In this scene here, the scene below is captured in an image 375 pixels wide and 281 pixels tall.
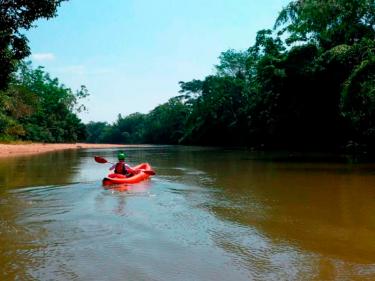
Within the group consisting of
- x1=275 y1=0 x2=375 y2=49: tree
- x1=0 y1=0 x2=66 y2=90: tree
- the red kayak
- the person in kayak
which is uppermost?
x1=275 y1=0 x2=375 y2=49: tree

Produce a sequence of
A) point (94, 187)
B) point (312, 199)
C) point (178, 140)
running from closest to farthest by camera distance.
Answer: point (312, 199) < point (94, 187) < point (178, 140)

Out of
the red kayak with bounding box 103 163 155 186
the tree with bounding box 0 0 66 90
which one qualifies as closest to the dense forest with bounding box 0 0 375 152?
the tree with bounding box 0 0 66 90

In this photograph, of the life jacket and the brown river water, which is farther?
the life jacket

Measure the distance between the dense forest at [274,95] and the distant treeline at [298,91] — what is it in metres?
0.07

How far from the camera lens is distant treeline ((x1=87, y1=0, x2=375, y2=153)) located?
814 inches

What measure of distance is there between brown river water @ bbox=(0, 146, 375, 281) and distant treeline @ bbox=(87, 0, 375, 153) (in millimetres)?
9665

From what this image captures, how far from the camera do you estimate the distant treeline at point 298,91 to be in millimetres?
20688

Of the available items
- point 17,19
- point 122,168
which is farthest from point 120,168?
point 17,19

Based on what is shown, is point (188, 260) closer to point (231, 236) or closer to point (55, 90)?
point (231, 236)

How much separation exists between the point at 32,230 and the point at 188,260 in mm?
3442

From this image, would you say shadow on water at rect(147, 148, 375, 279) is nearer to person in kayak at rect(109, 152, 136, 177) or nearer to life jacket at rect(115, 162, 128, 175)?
person in kayak at rect(109, 152, 136, 177)

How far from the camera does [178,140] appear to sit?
250ft

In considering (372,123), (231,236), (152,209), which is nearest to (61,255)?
(231,236)

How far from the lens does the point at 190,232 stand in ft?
25.8
